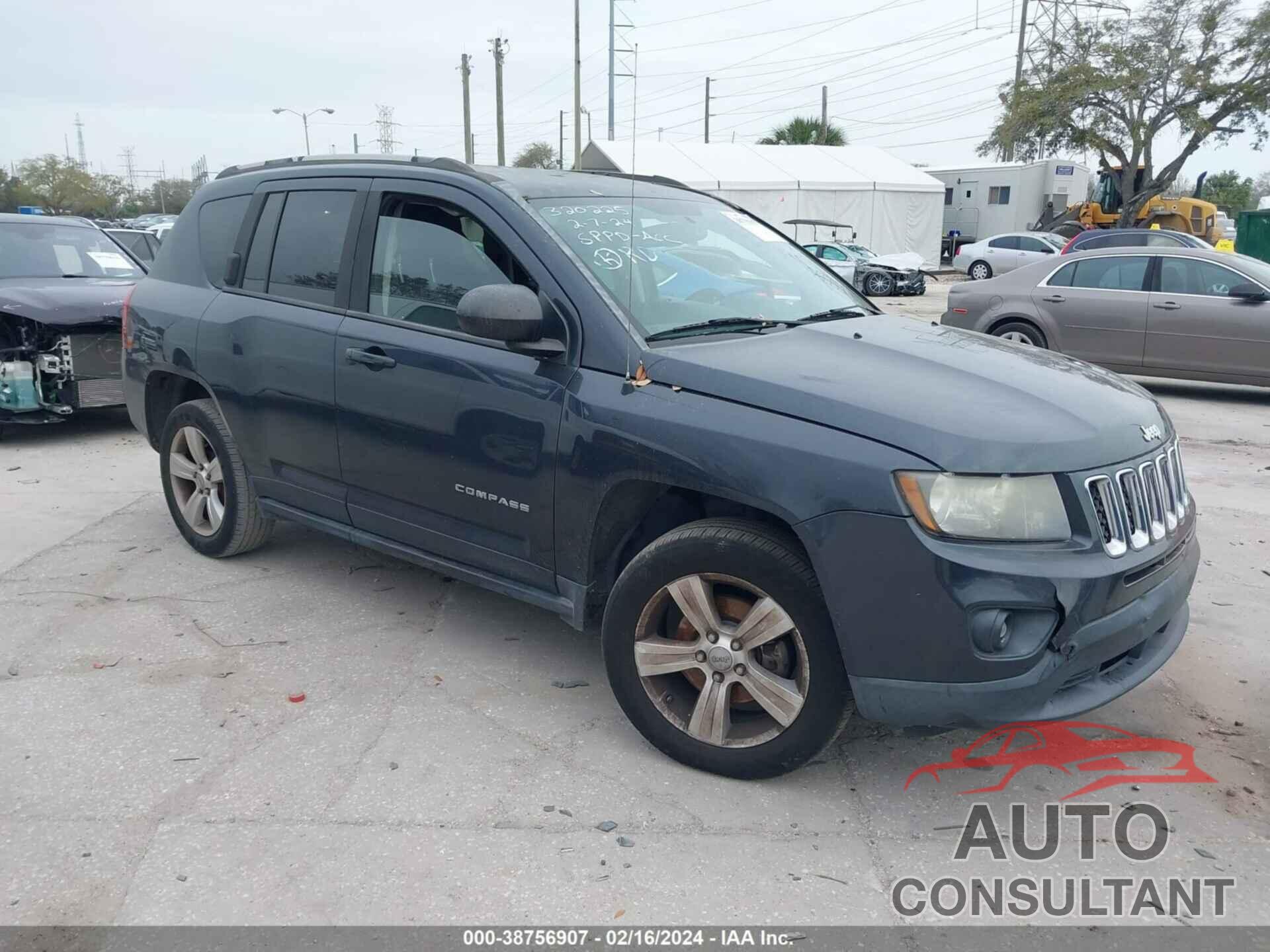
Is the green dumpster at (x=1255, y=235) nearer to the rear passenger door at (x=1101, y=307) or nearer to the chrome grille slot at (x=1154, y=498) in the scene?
the rear passenger door at (x=1101, y=307)

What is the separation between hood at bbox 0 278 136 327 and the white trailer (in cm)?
3289

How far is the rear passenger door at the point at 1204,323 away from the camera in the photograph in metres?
9.68

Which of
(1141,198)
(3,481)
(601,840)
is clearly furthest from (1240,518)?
(1141,198)

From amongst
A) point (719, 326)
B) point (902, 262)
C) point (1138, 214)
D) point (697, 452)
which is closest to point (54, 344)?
point (719, 326)

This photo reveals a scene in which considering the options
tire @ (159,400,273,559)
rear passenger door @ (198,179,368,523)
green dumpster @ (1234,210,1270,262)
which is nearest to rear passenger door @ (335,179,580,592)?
rear passenger door @ (198,179,368,523)

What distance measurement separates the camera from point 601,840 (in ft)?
9.46

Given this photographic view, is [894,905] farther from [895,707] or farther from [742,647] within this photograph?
[742,647]

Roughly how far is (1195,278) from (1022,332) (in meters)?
1.67

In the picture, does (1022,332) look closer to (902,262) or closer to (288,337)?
(288,337)

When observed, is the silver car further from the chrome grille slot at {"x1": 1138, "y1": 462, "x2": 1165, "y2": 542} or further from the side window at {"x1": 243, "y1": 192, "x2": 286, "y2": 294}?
the side window at {"x1": 243, "y1": 192, "x2": 286, "y2": 294}

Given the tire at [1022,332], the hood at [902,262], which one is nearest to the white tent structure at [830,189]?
the hood at [902,262]

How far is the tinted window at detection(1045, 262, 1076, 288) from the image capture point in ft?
34.9

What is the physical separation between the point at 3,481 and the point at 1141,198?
119 ft

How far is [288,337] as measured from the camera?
4.29m
